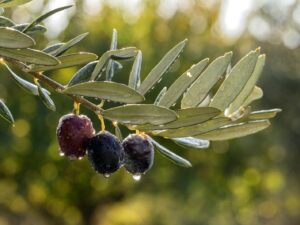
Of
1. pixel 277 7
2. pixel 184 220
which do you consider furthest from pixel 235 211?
pixel 277 7

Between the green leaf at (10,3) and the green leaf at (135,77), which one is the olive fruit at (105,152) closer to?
the green leaf at (135,77)

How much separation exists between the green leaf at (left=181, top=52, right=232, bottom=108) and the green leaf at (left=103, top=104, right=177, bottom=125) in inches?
3.4

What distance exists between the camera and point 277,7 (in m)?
13.1

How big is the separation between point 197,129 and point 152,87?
72mm

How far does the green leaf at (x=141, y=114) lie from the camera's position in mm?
800

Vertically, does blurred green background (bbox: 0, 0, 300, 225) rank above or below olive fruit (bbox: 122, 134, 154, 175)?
below

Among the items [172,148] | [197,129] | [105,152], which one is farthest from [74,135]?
[172,148]

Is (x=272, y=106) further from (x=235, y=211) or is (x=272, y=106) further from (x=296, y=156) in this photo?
(x=235, y=211)

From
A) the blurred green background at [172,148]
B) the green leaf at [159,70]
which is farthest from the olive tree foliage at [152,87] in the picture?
the blurred green background at [172,148]

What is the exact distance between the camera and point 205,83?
2.92ft

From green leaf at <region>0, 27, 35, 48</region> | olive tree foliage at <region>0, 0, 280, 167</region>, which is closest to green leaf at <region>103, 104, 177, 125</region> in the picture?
olive tree foliage at <region>0, 0, 280, 167</region>

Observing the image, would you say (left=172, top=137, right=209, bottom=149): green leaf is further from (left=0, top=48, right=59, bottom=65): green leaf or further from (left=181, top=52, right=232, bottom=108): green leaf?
(left=0, top=48, right=59, bottom=65): green leaf

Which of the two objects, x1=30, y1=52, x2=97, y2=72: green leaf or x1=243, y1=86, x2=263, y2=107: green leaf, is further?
x1=243, y1=86, x2=263, y2=107: green leaf

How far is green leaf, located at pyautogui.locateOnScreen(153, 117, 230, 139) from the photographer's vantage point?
2.86 ft
